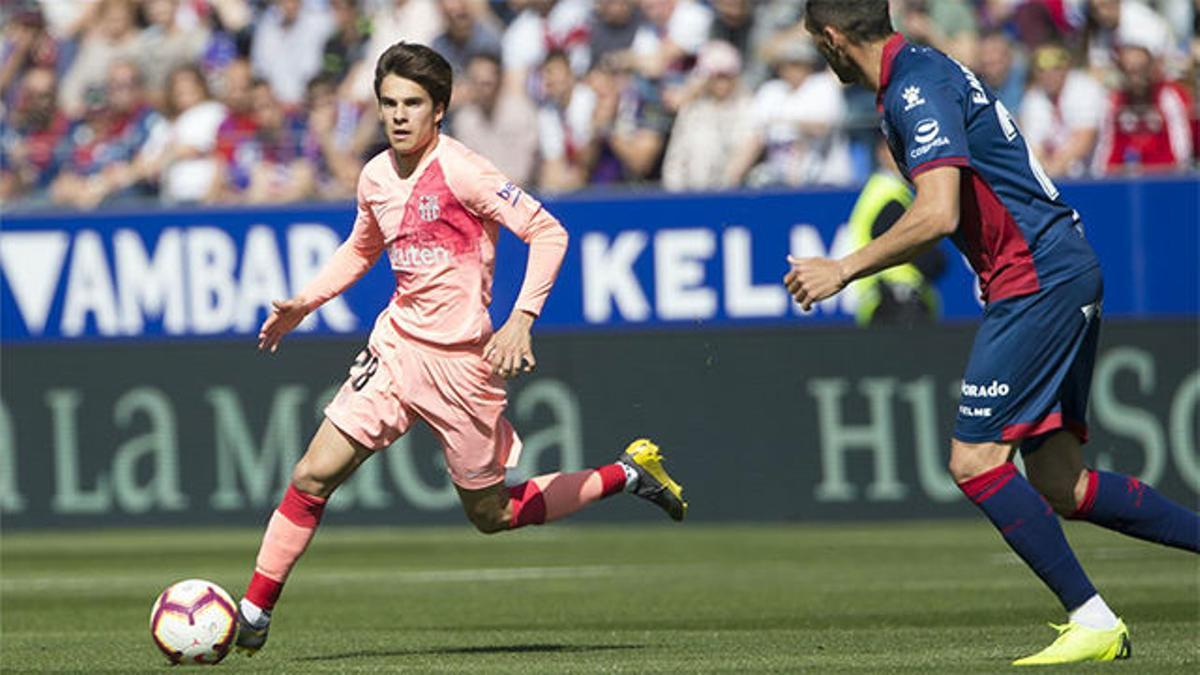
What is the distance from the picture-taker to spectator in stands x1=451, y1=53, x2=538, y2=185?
19000 millimetres

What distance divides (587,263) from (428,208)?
30.0ft

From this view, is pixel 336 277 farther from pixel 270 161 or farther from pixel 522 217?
pixel 270 161

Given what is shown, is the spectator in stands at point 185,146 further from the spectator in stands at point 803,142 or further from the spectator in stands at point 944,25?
the spectator in stands at point 944,25

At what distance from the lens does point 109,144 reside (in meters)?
20.9

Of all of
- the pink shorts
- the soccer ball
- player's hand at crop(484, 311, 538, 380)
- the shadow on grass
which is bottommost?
the shadow on grass

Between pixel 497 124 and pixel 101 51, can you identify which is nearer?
pixel 497 124

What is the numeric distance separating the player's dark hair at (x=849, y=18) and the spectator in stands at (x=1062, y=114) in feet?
30.9

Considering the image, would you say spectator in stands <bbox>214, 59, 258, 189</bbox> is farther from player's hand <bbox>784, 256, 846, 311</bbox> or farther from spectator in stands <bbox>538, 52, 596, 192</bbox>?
player's hand <bbox>784, 256, 846, 311</bbox>

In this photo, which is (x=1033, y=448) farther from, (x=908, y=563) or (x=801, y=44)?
(x=801, y=44)

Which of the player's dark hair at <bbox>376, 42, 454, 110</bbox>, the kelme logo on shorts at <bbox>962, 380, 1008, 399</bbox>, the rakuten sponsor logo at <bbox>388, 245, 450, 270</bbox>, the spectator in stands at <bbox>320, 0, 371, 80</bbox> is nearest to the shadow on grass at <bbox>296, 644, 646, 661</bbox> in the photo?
the rakuten sponsor logo at <bbox>388, 245, 450, 270</bbox>

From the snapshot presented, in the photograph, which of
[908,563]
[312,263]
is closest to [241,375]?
[312,263]

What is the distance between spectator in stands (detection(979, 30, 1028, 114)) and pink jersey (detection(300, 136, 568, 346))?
9.04 m

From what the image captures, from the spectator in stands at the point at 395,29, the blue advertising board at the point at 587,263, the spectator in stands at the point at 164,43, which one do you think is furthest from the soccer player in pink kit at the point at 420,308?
the spectator in stands at the point at 164,43

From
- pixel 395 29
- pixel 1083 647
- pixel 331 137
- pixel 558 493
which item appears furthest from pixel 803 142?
pixel 1083 647
